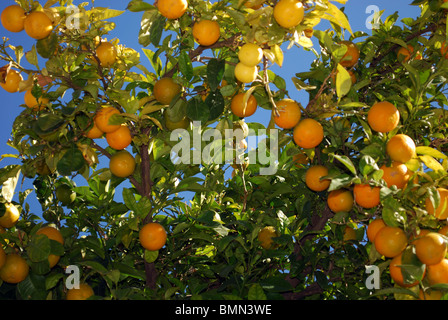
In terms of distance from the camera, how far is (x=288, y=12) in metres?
1.97

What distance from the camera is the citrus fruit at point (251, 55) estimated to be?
2021 mm

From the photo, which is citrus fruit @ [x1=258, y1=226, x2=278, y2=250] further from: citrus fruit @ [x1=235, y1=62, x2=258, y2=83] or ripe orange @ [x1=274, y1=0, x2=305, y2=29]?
ripe orange @ [x1=274, y1=0, x2=305, y2=29]

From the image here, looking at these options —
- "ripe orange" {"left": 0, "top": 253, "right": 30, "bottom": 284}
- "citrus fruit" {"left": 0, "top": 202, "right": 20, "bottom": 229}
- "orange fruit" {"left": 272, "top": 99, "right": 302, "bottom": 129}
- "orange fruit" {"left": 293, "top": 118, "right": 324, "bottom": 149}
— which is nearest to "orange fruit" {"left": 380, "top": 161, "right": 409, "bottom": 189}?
"orange fruit" {"left": 293, "top": 118, "right": 324, "bottom": 149}

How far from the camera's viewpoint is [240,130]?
2635 mm

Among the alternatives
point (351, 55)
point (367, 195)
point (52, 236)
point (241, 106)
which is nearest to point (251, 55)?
point (241, 106)

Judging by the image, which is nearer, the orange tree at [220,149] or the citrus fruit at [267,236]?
the orange tree at [220,149]

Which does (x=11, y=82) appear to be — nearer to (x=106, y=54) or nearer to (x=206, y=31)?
(x=106, y=54)

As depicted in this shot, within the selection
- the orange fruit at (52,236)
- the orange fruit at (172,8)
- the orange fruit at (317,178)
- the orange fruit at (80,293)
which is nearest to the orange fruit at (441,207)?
the orange fruit at (317,178)

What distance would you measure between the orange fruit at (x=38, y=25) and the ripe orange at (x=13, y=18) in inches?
2.2

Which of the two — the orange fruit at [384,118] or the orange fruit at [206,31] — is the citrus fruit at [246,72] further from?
the orange fruit at [384,118]

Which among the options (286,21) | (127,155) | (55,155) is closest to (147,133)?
(127,155)

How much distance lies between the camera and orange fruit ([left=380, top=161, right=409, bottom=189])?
2.08 m

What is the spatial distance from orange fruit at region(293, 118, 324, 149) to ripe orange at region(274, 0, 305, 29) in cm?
49

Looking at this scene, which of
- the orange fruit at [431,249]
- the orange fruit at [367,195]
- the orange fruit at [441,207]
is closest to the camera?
the orange fruit at [431,249]
